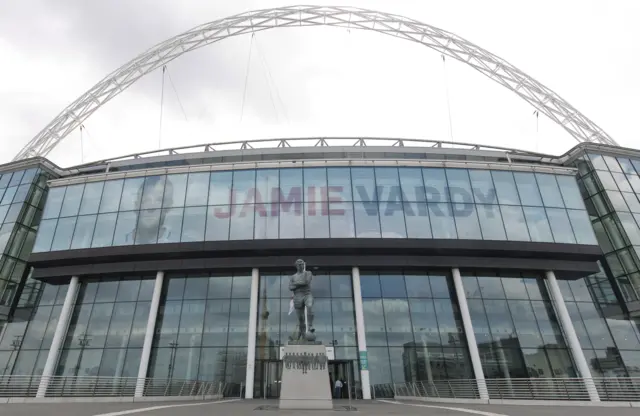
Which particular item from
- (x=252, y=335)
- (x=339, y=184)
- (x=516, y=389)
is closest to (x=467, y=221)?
(x=339, y=184)

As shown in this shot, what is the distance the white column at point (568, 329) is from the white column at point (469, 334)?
18.8 feet

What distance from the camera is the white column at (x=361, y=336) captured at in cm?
2345

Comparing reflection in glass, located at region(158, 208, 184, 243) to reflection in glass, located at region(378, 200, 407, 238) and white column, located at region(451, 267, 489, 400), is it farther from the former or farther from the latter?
white column, located at region(451, 267, 489, 400)

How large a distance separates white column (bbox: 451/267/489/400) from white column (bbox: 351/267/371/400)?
22.1ft

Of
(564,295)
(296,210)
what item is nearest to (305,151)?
(296,210)

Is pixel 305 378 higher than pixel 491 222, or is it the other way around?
pixel 491 222

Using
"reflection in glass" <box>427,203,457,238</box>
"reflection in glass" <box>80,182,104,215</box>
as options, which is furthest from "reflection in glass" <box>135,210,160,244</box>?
"reflection in glass" <box>427,203,457,238</box>

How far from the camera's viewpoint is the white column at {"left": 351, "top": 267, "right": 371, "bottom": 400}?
76.9ft

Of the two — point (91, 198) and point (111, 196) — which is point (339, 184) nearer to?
point (111, 196)

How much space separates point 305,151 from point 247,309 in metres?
15.7

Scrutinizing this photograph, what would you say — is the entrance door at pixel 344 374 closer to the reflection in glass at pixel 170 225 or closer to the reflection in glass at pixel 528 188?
the reflection in glass at pixel 170 225

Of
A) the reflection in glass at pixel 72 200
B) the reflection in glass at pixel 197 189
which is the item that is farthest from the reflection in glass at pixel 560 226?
the reflection in glass at pixel 72 200

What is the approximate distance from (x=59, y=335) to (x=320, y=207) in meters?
20.7

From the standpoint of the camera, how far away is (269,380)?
24.5 meters
